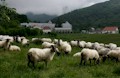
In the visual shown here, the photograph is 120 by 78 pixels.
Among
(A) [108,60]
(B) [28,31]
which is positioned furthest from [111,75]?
(B) [28,31]

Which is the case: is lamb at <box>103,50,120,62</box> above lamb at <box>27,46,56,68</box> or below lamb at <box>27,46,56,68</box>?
below

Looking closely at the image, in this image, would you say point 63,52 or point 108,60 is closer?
point 108,60

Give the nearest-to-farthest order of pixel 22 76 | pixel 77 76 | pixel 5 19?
pixel 5 19
pixel 22 76
pixel 77 76

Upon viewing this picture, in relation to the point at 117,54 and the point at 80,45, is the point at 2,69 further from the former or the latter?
the point at 80,45

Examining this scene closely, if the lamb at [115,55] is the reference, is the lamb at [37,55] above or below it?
above

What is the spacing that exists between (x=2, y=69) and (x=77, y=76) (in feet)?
15.3

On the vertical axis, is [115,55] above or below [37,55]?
below

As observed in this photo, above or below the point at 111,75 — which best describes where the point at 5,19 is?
above

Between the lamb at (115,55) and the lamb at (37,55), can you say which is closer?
the lamb at (37,55)

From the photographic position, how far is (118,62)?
2616 cm

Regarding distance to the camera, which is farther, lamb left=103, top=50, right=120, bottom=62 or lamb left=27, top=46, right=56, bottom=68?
lamb left=103, top=50, right=120, bottom=62

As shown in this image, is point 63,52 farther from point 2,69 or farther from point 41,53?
point 2,69

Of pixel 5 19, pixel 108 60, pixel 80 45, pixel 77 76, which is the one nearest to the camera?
pixel 5 19

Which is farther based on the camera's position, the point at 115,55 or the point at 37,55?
the point at 115,55
